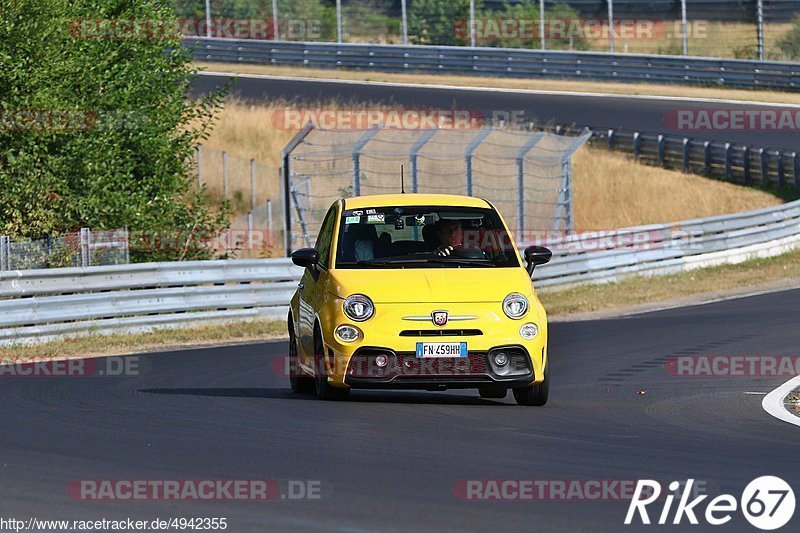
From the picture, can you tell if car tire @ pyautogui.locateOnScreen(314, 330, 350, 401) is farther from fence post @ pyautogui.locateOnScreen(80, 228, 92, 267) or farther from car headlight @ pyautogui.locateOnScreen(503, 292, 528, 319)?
fence post @ pyautogui.locateOnScreen(80, 228, 92, 267)

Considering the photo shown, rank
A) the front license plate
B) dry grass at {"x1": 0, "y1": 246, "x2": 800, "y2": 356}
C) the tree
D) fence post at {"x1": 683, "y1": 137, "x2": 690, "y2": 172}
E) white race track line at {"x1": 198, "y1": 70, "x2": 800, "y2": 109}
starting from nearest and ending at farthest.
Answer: the front license plate, dry grass at {"x1": 0, "y1": 246, "x2": 800, "y2": 356}, the tree, fence post at {"x1": 683, "y1": 137, "x2": 690, "y2": 172}, white race track line at {"x1": 198, "y1": 70, "x2": 800, "y2": 109}

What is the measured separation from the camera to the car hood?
10992 millimetres

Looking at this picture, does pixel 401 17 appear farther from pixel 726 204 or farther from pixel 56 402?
pixel 56 402

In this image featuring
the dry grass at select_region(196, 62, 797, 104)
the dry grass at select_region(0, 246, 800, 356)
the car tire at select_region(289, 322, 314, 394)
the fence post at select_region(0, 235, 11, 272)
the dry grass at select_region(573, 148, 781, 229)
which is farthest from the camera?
the dry grass at select_region(196, 62, 797, 104)

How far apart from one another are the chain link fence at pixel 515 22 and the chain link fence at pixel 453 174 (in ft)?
54.4

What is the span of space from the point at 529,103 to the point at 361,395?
31.5 meters

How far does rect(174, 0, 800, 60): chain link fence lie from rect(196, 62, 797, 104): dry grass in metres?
1.38

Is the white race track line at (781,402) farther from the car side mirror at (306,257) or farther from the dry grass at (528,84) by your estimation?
the dry grass at (528,84)

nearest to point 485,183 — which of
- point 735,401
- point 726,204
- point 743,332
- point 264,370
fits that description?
point 726,204

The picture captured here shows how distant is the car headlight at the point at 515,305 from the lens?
A: 36.1ft
